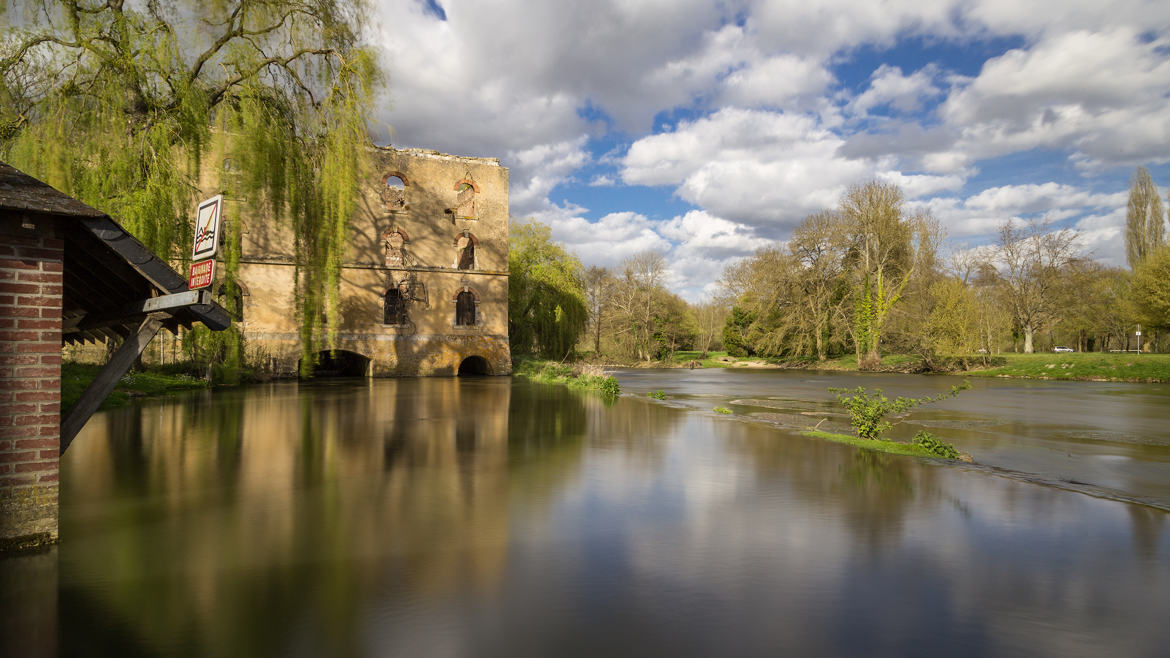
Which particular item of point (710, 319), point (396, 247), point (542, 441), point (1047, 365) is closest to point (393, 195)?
point (396, 247)

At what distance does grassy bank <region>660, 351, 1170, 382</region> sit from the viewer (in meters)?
35.0

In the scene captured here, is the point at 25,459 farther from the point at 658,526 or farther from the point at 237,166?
the point at 237,166

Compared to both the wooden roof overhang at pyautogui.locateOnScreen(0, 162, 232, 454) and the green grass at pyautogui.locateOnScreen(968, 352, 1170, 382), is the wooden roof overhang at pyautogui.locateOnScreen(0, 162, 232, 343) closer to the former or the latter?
the wooden roof overhang at pyautogui.locateOnScreen(0, 162, 232, 454)

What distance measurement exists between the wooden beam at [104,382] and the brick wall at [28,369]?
438 mm

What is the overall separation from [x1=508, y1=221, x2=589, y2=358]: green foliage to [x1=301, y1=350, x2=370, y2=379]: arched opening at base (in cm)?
911

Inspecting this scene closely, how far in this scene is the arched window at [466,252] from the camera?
101ft

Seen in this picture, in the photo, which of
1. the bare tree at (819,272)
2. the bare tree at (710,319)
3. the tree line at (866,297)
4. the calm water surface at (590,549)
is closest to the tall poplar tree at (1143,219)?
the tree line at (866,297)

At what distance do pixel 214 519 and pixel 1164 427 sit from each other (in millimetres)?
18949

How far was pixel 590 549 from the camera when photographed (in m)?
5.34

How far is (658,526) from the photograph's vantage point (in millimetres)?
6062

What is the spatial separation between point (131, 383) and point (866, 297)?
137 feet

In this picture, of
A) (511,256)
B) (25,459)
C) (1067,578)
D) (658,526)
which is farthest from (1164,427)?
(511,256)

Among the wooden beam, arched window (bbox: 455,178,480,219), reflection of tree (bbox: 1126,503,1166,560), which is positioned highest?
arched window (bbox: 455,178,480,219)

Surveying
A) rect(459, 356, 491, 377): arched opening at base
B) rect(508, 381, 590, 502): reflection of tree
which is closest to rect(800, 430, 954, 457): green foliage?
rect(508, 381, 590, 502): reflection of tree
